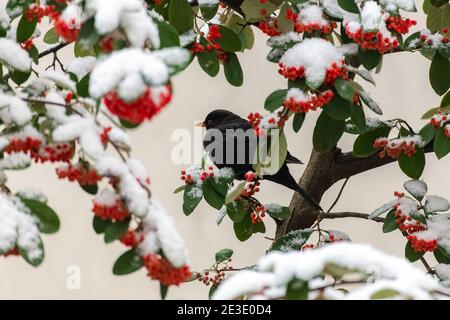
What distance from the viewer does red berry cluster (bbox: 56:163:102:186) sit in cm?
131

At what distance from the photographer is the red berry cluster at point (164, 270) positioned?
3.95ft

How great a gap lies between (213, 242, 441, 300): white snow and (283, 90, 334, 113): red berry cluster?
0.78 meters

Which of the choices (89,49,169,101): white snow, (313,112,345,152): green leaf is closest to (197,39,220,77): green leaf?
(313,112,345,152): green leaf

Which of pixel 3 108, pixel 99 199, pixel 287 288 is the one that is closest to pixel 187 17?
pixel 3 108

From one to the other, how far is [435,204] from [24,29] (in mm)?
1264

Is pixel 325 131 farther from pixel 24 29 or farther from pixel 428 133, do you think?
pixel 24 29

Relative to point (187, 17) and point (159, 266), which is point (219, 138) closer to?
point (187, 17)

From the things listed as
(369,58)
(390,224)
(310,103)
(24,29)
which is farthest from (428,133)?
(24,29)

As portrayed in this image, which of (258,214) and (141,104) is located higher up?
(141,104)

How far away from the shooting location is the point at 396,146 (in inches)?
87.9

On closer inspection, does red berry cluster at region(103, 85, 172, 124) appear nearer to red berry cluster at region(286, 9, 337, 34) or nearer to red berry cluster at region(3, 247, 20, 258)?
red berry cluster at region(3, 247, 20, 258)

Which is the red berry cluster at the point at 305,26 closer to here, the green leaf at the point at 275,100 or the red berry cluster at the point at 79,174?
the green leaf at the point at 275,100

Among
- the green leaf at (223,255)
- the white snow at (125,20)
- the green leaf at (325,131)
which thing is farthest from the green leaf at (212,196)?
the white snow at (125,20)
